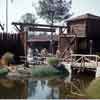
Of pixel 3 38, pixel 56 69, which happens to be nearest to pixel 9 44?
pixel 3 38

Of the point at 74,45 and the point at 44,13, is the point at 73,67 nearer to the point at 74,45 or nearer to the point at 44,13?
the point at 74,45

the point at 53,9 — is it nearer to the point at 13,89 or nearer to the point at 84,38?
A: the point at 84,38

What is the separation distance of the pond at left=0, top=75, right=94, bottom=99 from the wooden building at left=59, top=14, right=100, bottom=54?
33.3ft

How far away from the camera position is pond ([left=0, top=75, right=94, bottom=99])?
52.5 ft

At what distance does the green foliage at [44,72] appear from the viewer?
72.1 feet

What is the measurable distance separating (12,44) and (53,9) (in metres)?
30.0

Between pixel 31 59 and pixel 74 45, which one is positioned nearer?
pixel 31 59

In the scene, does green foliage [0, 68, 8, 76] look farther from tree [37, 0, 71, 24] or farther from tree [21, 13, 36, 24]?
tree [21, 13, 36, 24]

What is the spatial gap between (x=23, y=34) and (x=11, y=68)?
5902 millimetres

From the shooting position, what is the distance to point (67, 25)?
125 feet

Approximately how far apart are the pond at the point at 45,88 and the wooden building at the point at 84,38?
1015 centimetres

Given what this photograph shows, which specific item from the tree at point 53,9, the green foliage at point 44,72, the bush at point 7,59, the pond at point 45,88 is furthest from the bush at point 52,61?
the tree at point 53,9

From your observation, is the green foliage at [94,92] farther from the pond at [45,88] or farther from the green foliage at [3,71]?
the green foliage at [3,71]

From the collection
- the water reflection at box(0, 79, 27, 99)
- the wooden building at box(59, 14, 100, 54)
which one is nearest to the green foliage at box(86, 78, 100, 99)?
the water reflection at box(0, 79, 27, 99)
